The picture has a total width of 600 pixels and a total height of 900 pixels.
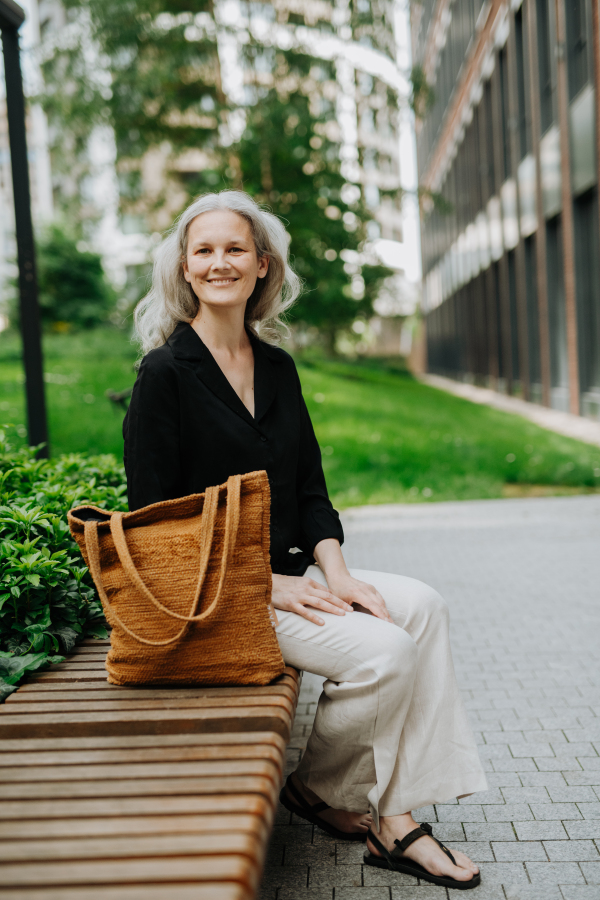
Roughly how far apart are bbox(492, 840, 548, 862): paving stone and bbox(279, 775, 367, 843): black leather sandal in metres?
0.42

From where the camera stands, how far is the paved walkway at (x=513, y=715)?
2465 mm

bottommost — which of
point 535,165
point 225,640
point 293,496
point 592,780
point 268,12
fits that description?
point 592,780

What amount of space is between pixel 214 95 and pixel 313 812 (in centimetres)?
1635

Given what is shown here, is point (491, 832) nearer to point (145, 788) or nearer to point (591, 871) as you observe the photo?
point (591, 871)

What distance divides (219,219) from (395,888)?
2081mm

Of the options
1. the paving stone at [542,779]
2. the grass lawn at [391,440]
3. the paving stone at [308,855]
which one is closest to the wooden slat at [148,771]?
the paving stone at [308,855]

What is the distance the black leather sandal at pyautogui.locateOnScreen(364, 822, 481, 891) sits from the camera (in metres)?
2.40

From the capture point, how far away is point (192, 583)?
2.10m

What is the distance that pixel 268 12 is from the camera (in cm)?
1634

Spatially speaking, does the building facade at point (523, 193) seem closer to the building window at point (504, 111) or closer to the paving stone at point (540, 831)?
the building window at point (504, 111)

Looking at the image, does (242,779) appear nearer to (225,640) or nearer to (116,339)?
(225,640)

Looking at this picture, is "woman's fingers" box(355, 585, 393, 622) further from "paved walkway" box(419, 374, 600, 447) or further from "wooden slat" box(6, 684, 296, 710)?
"paved walkway" box(419, 374, 600, 447)

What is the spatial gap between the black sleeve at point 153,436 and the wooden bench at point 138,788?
0.56 meters

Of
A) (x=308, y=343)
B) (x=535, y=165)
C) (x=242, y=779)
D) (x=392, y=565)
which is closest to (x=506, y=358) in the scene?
(x=535, y=165)
